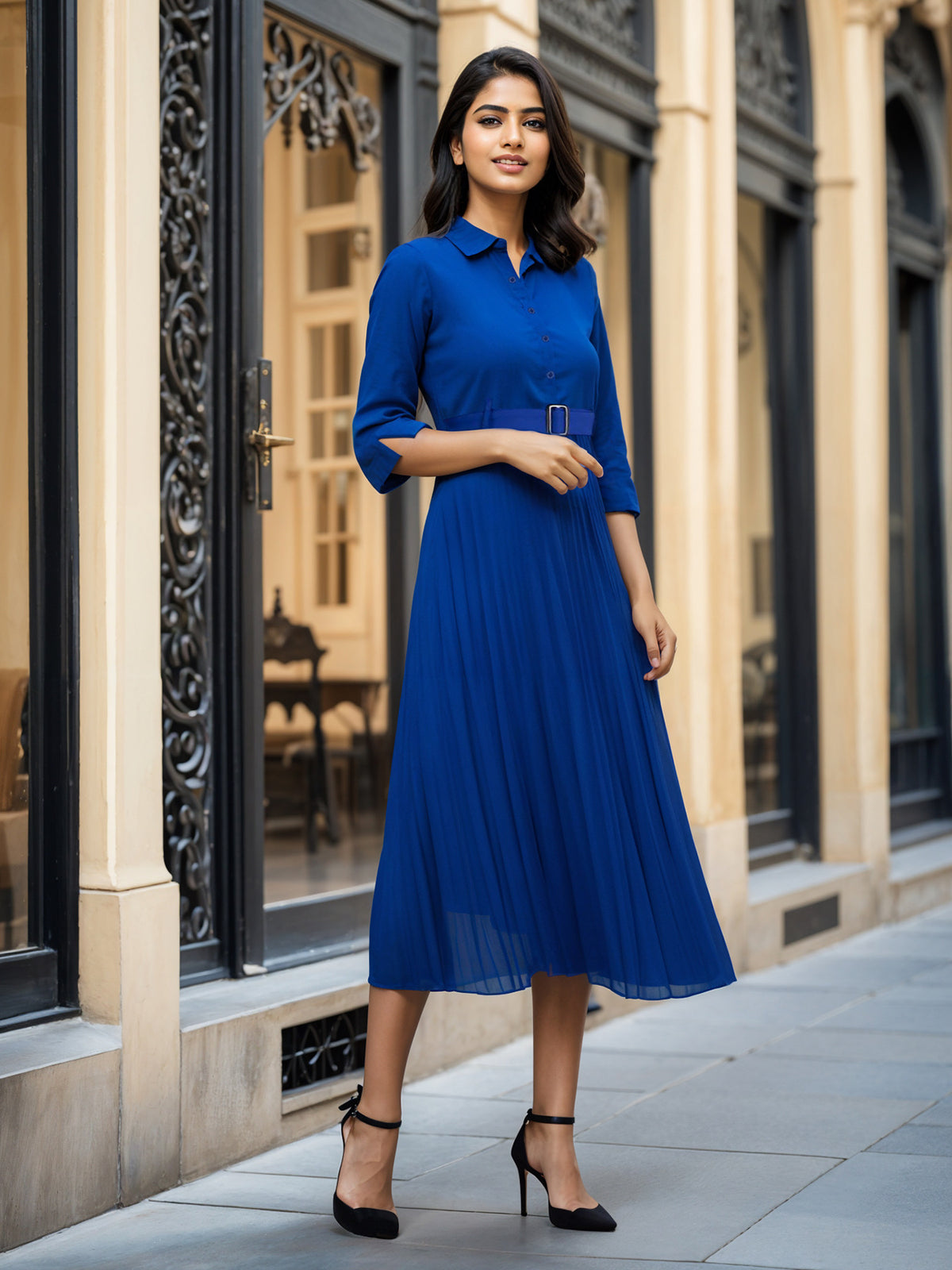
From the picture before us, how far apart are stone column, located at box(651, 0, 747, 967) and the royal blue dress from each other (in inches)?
121

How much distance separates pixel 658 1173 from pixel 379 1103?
0.76 metres

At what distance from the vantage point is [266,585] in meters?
9.35

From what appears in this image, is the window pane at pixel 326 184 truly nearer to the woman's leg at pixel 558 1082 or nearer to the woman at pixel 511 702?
the woman at pixel 511 702

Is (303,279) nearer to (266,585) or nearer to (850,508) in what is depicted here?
(266,585)

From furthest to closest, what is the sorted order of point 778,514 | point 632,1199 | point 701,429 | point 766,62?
point 778,514 < point 766,62 < point 701,429 < point 632,1199

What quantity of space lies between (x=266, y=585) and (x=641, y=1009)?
4246 mm

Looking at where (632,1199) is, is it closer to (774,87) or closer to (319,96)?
(319,96)

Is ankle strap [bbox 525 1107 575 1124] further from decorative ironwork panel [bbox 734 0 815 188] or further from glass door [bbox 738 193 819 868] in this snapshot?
decorative ironwork panel [bbox 734 0 815 188]

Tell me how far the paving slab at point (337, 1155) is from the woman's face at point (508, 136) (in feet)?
6.27

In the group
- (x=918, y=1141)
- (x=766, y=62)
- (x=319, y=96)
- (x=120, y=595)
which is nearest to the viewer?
(x=120, y=595)

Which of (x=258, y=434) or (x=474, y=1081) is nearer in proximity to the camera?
(x=258, y=434)

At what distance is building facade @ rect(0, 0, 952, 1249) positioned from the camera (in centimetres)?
355

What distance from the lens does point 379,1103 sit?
122 inches

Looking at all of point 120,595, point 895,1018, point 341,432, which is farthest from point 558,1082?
point 341,432
